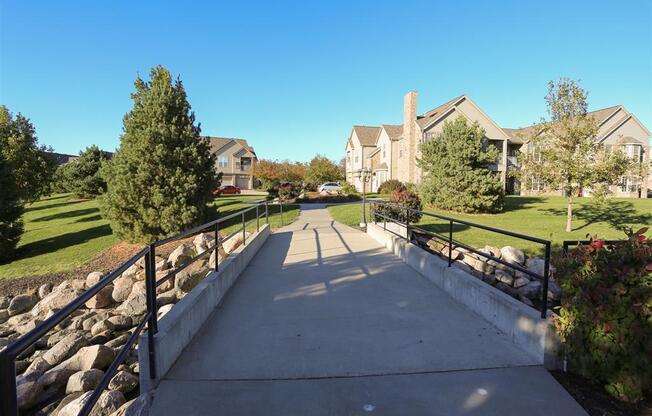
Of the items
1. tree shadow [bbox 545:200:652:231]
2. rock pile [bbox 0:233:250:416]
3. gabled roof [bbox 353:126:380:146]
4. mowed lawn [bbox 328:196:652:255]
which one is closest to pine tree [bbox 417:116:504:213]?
mowed lawn [bbox 328:196:652:255]

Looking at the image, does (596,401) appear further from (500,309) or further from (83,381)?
(83,381)

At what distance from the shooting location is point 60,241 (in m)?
17.2

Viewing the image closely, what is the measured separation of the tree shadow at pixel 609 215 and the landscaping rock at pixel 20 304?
65.1 feet

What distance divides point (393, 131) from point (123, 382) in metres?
40.2

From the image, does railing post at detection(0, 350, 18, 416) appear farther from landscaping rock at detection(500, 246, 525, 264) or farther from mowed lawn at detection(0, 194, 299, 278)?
mowed lawn at detection(0, 194, 299, 278)

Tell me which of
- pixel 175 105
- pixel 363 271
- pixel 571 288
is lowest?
pixel 363 271

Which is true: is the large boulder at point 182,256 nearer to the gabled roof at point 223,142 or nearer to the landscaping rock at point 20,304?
the landscaping rock at point 20,304

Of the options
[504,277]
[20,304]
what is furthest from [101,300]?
[504,277]

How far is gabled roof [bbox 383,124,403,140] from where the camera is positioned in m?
40.3

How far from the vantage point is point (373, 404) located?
281cm

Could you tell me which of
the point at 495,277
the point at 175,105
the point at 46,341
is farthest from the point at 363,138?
the point at 46,341

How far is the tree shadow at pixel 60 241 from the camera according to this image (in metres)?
15.7

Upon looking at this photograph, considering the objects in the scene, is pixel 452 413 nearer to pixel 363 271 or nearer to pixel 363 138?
pixel 363 271

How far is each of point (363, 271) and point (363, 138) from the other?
4358 cm
